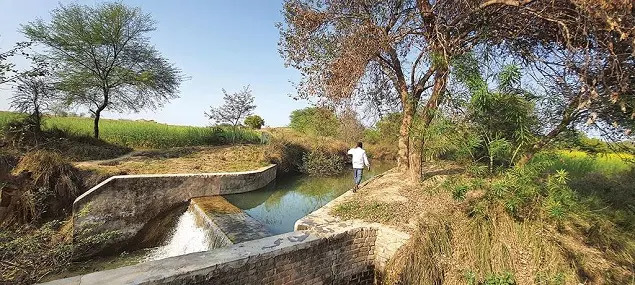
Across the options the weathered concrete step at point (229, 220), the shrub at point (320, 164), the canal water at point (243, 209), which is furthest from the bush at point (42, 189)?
the shrub at point (320, 164)

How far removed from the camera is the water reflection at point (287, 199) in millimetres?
9456

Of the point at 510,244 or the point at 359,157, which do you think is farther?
the point at 359,157

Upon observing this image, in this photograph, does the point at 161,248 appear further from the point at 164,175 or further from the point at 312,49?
the point at 312,49

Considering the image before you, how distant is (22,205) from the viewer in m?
7.60

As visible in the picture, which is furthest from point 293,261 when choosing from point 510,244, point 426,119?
point 426,119

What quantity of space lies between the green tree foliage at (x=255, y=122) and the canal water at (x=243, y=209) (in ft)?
65.6

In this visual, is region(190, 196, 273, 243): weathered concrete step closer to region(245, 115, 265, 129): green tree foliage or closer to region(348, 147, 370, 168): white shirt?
region(348, 147, 370, 168): white shirt


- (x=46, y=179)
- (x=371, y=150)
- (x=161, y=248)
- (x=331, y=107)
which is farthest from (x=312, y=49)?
(x=371, y=150)

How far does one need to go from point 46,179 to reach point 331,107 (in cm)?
821

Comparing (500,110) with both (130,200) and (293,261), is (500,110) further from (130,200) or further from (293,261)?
(130,200)

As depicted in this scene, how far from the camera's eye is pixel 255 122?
1353 inches

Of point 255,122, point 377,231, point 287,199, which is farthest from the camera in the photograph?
point 255,122

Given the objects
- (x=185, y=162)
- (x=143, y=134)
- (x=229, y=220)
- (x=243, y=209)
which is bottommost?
(x=243, y=209)

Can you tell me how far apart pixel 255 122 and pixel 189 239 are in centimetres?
2691
